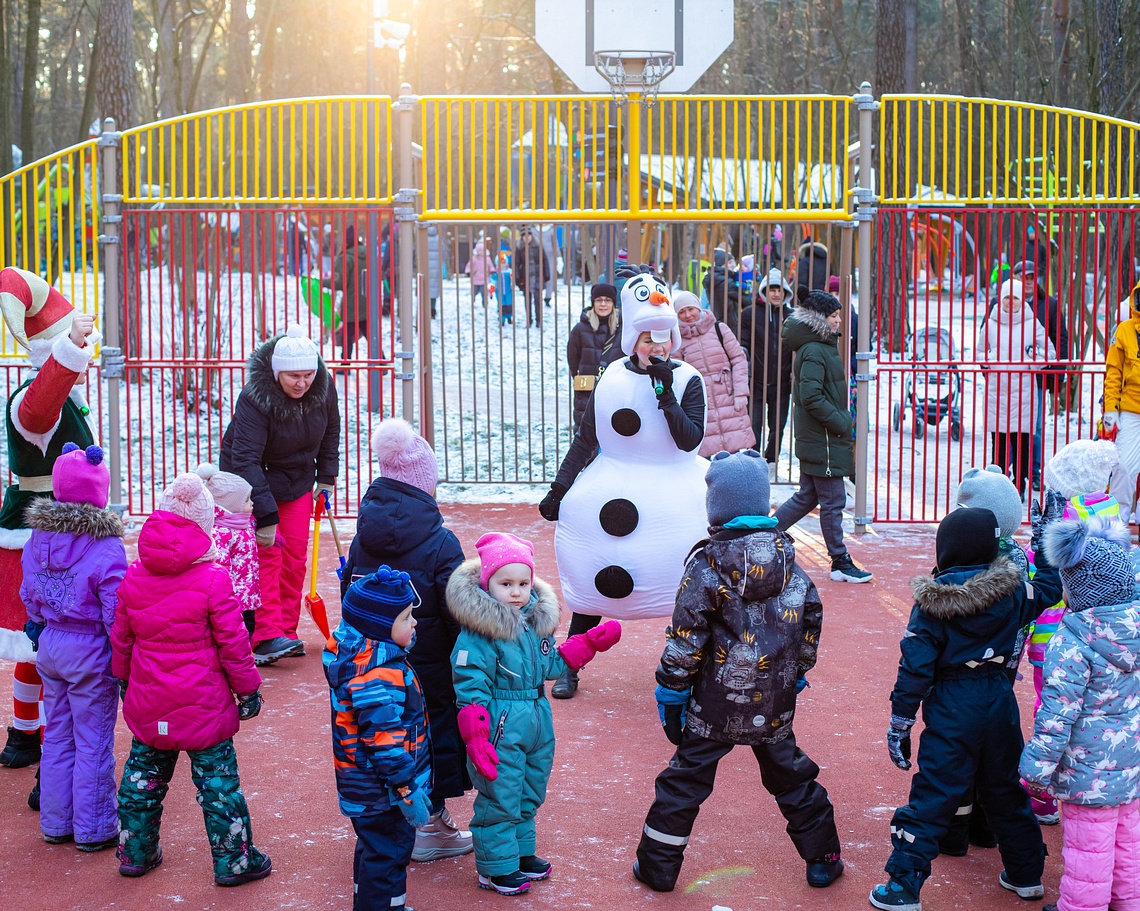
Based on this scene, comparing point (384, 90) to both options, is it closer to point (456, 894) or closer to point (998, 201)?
point (998, 201)

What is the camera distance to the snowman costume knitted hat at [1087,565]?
11.8ft

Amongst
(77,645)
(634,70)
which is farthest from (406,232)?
(77,645)

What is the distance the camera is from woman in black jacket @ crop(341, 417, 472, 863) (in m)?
4.11

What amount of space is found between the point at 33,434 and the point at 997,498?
348 centimetres

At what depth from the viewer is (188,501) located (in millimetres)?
4000

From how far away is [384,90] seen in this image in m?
37.0

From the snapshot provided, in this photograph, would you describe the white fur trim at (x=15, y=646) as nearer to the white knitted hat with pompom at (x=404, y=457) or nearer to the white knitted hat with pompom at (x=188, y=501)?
the white knitted hat with pompom at (x=188, y=501)

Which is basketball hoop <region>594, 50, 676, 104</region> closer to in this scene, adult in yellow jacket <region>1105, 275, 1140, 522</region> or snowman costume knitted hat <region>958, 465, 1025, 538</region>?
adult in yellow jacket <region>1105, 275, 1140, 522</region>

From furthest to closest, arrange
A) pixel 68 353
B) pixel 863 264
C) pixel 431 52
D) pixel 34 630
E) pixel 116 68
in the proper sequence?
pixel 431 52
pixel 116 68
pixel 863 264
pixel 68 353
pixel 34 630

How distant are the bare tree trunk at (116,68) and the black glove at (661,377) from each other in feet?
34.7

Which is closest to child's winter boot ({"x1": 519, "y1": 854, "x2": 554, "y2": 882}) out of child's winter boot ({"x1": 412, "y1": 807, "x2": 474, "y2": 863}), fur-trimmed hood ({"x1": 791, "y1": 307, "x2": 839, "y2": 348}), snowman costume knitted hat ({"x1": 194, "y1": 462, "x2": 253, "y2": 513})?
child's winter boot ({"x1": 412, "y1": 807, "x2": 474, "y2": 863})

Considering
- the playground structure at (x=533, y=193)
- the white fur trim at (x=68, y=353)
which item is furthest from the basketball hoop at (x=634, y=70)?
the white fur trim at (x=68, y=353)

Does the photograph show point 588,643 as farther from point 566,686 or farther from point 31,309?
point 31,309

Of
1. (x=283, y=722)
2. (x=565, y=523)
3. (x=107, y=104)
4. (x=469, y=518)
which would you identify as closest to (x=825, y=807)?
(x=565, y=523)
